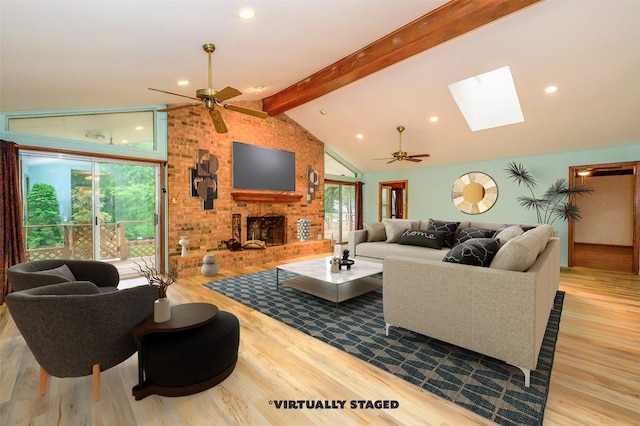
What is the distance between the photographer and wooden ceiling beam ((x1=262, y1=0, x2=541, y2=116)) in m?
2.95

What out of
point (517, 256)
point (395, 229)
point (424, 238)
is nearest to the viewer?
point (517, 256)

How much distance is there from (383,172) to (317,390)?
7323 millimetres

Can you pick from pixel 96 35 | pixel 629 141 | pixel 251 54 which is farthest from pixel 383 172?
pixel 96 35

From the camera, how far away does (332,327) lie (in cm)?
283

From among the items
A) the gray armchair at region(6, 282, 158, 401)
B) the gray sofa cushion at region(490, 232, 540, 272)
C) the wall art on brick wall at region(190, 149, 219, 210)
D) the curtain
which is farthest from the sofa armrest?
the curtain

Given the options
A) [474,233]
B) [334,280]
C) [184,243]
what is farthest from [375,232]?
[184,243]

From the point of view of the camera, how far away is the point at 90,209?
4438 millimetres

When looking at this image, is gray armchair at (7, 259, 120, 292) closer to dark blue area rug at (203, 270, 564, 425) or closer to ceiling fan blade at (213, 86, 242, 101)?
dark blue area rug at (203, 270, 564, 425)

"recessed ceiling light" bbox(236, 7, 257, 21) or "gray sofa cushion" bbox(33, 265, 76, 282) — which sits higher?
"recessed ceiling light" bbox(236, 7, 257, 21)

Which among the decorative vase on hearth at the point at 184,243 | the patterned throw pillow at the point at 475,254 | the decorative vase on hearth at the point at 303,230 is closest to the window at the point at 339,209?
the decorative vase on hearth at the point at 303,230

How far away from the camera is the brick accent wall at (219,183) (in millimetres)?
5125

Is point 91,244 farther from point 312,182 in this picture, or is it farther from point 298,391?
point 312,182

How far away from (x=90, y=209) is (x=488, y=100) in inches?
277

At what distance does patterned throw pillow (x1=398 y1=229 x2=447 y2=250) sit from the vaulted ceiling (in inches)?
89.8
